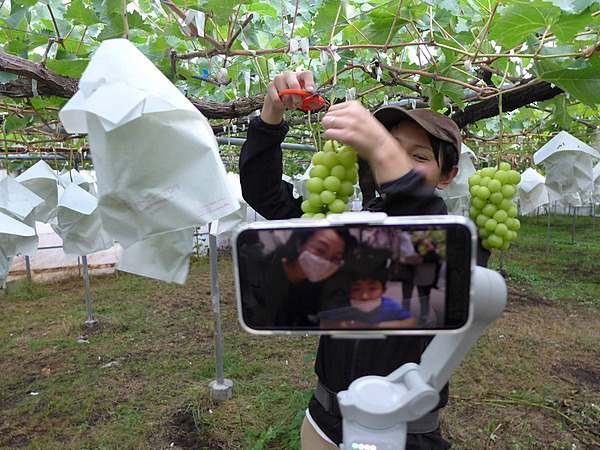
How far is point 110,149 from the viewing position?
23.5 inches

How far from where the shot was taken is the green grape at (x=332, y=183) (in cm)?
73

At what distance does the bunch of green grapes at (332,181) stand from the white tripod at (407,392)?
0.30 metres

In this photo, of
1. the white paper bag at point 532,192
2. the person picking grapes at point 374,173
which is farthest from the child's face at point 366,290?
the white paper bag at point 532,192

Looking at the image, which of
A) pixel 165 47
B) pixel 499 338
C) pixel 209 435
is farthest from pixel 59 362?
pixel 499 338

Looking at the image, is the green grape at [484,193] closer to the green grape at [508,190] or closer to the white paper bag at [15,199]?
the green grape at [508,190]

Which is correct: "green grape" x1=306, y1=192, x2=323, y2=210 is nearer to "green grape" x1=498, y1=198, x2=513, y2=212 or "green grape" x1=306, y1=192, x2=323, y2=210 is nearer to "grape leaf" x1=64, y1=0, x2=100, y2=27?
"green grape" x1=498, y1=198, x2=513, y2=212

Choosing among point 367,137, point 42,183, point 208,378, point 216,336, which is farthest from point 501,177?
point 208,378

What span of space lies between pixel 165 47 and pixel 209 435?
2295mm

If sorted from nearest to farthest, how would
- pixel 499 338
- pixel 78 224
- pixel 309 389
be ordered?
pixel 78 224 → pixel 309 389 → pixel 499 338

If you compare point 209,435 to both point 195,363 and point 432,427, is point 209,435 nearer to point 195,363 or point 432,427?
point 195,363

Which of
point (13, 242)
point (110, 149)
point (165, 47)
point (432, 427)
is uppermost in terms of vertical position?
point (165, 47)

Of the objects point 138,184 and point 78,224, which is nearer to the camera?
point 138,184

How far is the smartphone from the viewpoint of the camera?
0.43 metres

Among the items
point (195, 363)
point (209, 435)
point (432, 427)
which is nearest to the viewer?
point (432, 427)
